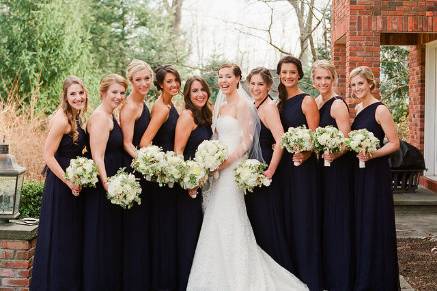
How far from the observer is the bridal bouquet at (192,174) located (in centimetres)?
597

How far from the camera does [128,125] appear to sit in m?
6.23

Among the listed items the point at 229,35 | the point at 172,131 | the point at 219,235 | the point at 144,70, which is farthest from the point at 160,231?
the point at 229,35

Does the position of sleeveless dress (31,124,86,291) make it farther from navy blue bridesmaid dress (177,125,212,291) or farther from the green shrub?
the green shrub

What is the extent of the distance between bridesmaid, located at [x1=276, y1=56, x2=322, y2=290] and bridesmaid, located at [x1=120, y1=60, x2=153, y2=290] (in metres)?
1.36

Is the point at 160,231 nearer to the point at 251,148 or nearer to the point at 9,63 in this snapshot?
the point at 251,148

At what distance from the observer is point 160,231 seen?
634 cm

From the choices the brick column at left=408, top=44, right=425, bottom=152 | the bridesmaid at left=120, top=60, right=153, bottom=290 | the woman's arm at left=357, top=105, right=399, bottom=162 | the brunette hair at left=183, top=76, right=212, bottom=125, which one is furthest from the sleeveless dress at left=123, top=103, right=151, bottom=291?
the brick column at left=408, top=44, right=425, bottom=152

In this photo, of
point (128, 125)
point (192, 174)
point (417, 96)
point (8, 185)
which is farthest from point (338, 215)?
point (417, 96)

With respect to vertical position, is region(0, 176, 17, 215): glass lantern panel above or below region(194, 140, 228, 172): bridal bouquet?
below

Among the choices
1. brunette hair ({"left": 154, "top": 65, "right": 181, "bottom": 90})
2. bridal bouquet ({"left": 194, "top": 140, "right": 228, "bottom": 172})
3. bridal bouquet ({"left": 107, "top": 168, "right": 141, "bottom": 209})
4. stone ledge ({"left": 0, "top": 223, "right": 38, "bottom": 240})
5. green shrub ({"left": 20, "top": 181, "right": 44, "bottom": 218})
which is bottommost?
stone ledge ({"left": 0, "top": 223, "right": 38, "bottom": 240})

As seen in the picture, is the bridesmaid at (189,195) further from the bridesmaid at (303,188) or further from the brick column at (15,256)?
the brick column at (15,256)

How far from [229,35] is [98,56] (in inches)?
607

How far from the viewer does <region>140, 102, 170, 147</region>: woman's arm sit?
625cm

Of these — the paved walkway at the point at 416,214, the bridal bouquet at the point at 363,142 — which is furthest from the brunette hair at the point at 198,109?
the paved walkway at the point at 416,214
